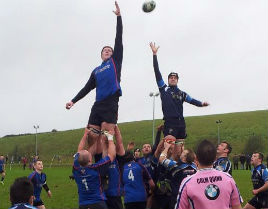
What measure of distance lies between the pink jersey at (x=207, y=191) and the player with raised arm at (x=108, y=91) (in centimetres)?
297

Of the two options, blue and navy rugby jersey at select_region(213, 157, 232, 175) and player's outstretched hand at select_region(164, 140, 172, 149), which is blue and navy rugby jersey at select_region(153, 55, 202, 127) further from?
blue and navy rugby jersey at select_region(213, 157, 232, 175)

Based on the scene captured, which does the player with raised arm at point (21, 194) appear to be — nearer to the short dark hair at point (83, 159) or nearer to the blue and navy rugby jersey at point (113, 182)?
the short dark hair at point (83, 159)

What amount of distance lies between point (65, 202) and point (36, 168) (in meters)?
5.52

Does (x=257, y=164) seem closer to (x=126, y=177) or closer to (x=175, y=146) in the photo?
(x=175, y=146)

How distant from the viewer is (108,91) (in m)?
8.40

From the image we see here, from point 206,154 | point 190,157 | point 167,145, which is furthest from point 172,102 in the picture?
point 206,154

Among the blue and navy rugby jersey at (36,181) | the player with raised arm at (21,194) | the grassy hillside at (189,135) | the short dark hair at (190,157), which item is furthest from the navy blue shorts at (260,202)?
the grassy hillside at (189,135)

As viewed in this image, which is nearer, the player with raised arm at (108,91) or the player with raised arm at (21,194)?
the player with raised arm at (21,194)

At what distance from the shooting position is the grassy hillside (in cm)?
9138

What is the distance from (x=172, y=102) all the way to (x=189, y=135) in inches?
3504

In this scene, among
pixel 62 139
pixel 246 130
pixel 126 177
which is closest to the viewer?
pixel 126 177

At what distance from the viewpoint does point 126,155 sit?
10.2 meters

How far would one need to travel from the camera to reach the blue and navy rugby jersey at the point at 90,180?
7320mm

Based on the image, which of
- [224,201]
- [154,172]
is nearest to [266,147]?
[154,172]
